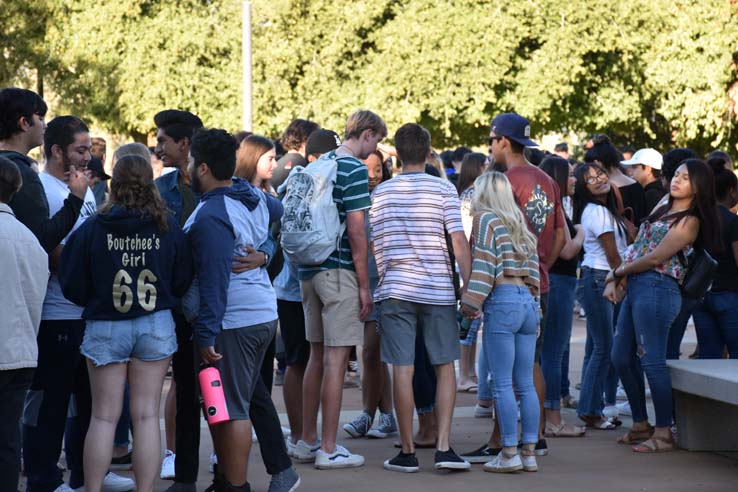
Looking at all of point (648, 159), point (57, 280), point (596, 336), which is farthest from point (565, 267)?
point (57, 280)

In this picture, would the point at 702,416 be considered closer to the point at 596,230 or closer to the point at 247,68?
the point at 596,230

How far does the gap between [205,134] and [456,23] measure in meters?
19.5

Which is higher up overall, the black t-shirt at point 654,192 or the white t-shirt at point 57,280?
the black t-shirt at point 654,192

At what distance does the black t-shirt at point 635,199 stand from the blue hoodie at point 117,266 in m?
4.65

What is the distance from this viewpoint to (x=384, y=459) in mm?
7629

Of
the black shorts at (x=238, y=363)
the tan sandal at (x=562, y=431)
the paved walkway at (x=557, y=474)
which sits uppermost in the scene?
the black shorts at (x=238, y=363)

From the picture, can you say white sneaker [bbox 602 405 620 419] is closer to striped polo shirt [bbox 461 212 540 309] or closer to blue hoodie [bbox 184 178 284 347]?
striped polo shirt [bbox 461 212 540 309]

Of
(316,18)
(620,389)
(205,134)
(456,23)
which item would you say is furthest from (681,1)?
(205,134)

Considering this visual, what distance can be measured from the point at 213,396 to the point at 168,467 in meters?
1.38

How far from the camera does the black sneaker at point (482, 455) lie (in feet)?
24.7

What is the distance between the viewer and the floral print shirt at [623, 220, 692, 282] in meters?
7.79

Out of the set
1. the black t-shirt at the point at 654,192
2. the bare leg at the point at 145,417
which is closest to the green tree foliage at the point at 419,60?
the black t-shirt at the point at 654,192

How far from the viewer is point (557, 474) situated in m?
7.22

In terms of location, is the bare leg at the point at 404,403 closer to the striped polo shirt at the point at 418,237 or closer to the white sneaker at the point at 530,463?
the striped polo shirt at the point at 418,237
